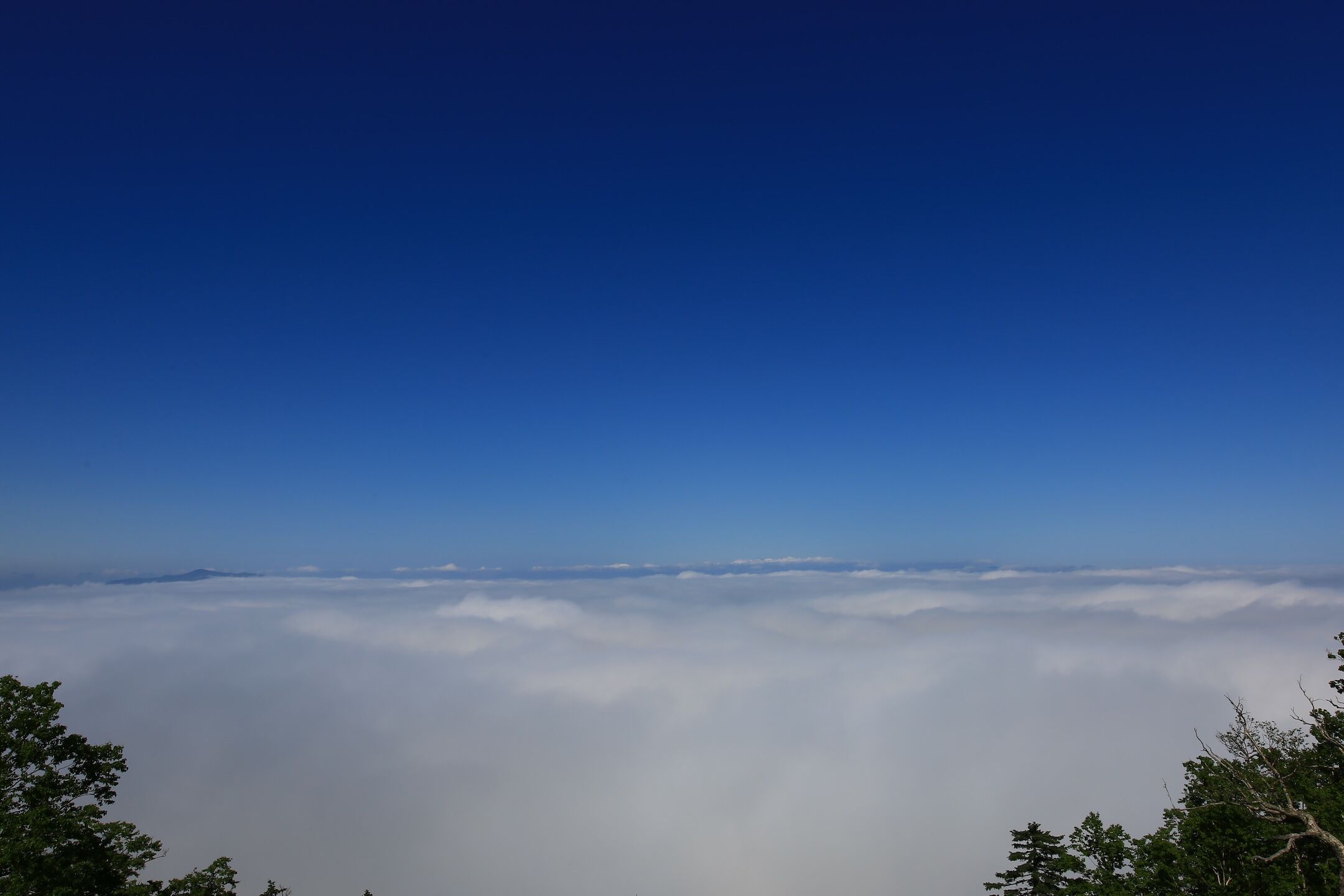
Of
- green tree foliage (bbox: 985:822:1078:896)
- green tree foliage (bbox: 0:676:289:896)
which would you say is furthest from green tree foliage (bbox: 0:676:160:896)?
green tree foliage (bbox: 985:822:1078:896)

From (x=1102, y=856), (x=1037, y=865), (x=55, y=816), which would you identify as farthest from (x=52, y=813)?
(x=1037, y=865)

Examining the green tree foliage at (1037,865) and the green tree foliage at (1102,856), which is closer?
the green tree foliage at (1102,856)

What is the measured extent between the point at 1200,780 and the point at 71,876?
47485mm

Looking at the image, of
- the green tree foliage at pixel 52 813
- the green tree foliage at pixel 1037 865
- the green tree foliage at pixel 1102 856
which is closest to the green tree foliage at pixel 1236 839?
the green tree foliage at pixel 1102 856

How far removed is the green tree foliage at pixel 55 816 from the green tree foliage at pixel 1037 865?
143 ft

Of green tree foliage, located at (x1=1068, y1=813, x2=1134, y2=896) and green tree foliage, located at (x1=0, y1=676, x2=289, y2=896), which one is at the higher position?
green tree foliage, located at (x1=0, y1=676, x2=289, y2=896)

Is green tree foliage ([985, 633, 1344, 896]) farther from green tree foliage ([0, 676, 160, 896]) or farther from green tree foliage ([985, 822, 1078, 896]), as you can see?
green tree foliage ([0, 676, 160, 896])

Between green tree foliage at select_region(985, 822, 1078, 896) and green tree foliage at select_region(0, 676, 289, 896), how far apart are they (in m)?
43.5

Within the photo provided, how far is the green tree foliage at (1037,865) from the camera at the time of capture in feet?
109

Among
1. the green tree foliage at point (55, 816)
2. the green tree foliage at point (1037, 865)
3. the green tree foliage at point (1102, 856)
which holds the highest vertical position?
the green tree foliage at point (55, 816)

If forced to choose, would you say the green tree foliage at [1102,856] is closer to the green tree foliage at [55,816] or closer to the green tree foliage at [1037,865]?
the green tree foliage at [1037,865]

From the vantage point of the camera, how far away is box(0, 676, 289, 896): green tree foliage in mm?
19219

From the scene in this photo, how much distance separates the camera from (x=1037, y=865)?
34.2 m

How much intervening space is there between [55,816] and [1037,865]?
4877 centimetres
